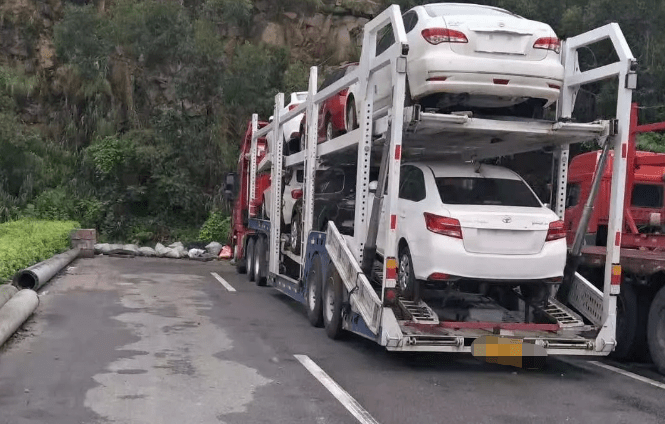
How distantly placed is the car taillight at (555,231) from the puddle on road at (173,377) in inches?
136

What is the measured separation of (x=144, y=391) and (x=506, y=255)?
3969 mm

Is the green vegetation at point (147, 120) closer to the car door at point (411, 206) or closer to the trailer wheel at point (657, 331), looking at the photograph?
the car door at point (411, 206)

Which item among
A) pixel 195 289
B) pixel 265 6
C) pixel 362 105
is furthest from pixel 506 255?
pixel 265 6

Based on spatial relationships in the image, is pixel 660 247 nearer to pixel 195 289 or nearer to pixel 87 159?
pixel 195 289

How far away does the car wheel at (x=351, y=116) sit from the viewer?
1031cm

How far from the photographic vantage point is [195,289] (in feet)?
53.0

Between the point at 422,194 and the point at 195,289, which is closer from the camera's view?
the point at 422,194

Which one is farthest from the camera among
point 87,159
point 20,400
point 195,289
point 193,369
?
point 87,159

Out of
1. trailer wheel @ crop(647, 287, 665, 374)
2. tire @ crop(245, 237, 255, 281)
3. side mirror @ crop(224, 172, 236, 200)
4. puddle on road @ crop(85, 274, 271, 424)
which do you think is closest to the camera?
puddle on road @ crop(85, 274, 271, 424)

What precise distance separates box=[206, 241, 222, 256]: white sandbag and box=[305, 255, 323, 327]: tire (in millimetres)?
14449

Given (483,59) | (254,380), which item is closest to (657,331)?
(483,59)

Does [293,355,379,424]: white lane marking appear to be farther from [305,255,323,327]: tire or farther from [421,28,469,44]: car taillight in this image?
[421,28,469,44]: car taillight

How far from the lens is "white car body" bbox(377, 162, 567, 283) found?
27.0ft

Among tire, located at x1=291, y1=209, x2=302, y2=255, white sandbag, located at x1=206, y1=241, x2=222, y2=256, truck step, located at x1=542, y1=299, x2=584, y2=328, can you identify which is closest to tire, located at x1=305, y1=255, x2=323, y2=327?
tire, located at x1=291, y1=209, x2=302, y2=255
